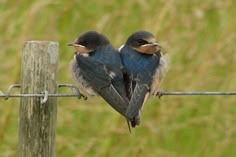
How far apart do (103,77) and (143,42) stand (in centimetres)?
30

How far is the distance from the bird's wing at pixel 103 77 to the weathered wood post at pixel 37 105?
33 centimetres

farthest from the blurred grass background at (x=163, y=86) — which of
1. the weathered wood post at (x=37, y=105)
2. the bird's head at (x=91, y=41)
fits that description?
the weathered wood post at (x=37, y=105)

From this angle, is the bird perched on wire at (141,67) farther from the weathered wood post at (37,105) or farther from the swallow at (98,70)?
the weathered wood post at (37,105)

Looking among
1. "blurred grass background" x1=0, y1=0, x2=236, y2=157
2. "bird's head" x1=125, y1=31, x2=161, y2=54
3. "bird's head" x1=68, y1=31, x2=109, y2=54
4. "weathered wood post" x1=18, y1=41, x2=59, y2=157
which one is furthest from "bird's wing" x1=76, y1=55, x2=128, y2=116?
"blurred grass background" x1=0, y1=0, x2=236, y2=157

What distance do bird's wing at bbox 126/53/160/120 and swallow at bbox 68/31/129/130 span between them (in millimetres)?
44

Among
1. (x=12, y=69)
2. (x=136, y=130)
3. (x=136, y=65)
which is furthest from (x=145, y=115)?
(x=136, y=65)

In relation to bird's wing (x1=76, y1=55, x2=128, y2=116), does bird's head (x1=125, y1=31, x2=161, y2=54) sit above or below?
above

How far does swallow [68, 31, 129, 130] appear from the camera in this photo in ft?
11.2

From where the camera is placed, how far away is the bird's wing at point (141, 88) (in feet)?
10.7

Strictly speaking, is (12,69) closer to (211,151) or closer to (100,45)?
(100,45)

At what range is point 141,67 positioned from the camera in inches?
140

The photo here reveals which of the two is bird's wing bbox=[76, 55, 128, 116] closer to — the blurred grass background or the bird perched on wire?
the bird perched on wire

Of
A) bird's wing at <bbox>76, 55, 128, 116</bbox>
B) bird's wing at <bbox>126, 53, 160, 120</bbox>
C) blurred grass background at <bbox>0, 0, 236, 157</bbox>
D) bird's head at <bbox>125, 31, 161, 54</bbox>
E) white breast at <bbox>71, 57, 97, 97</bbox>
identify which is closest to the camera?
bird's wing at <bbox>126, 53, 160, 120</bbox>

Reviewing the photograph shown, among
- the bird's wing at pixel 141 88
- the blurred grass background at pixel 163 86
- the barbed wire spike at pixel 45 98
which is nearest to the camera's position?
the barbed wire spike at pixel 45 98
